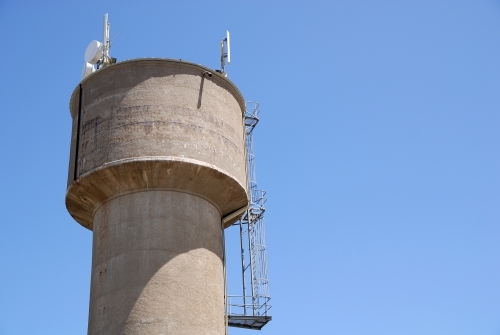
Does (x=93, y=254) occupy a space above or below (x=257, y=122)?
below

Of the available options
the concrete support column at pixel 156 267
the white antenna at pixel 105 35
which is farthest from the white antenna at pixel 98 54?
the concrete support column at pixel 156 267

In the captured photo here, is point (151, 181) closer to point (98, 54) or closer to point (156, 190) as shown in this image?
point (156, 190)

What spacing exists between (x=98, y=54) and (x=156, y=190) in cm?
473

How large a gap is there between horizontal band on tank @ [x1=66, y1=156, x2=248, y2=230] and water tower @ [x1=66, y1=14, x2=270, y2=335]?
0.08 ft

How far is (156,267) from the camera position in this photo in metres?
16.5

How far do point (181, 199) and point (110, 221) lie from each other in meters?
1.74

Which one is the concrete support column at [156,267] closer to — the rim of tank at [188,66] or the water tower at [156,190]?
the water tower at [156,190]

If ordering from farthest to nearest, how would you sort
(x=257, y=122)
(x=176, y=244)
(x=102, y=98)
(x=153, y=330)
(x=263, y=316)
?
(x=257, y=122) → (x=263, y=316) → (x=102, y=98) → (x=176, y=244) → (x=153, y=330)

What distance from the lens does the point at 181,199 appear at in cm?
1755

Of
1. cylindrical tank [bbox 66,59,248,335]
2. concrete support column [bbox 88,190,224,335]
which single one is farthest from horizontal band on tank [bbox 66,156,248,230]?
concrete support column [bbox 88,190,224,335]

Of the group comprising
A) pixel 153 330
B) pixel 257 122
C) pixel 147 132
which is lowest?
pixel 153 330

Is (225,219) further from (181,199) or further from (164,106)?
(164,106)

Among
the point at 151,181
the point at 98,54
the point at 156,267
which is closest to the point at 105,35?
the point at 98,54

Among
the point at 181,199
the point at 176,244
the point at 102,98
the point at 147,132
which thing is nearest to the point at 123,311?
the point at 176,244
